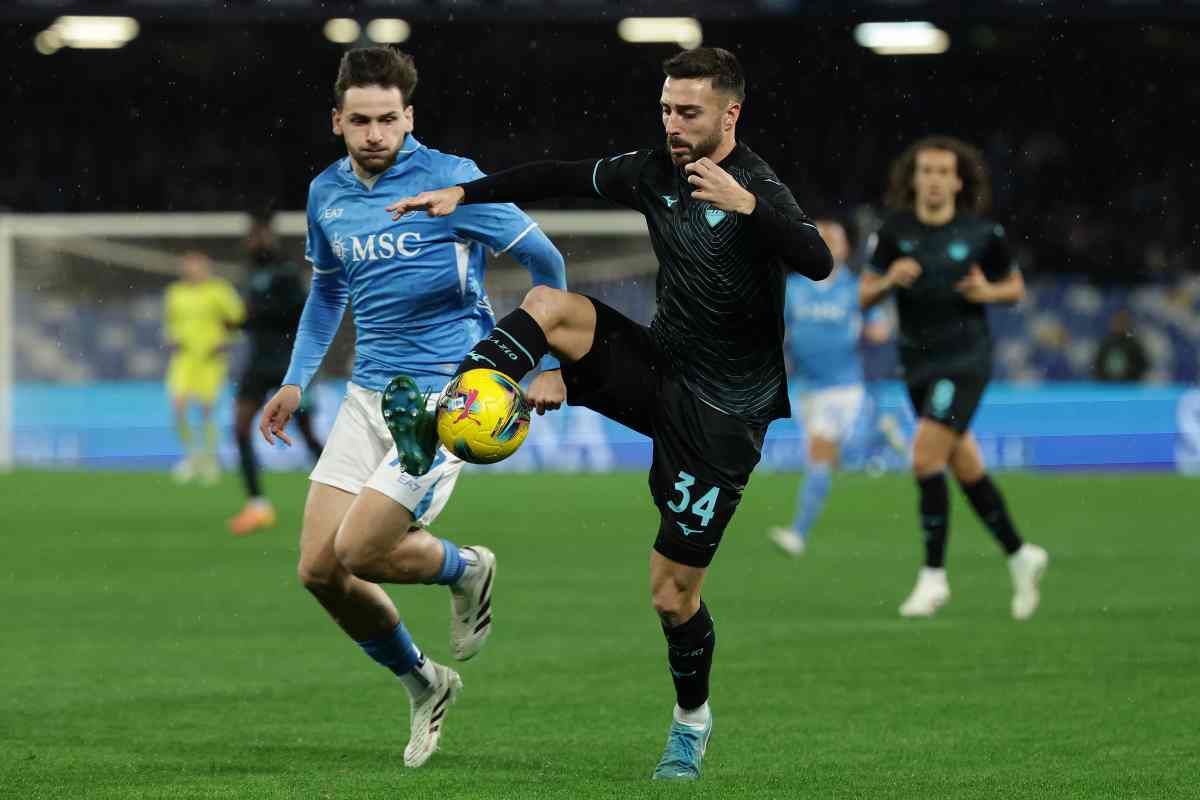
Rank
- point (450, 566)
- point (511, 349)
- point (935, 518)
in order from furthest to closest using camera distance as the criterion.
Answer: point (935, 518)
point (450, 566)
point (511, 349)

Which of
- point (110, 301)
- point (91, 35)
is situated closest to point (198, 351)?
point (110, 301)

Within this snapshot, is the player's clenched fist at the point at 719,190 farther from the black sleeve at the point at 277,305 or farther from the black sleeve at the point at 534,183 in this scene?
the black sleeve at the point at 277,305

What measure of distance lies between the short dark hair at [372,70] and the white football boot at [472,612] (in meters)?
1.54

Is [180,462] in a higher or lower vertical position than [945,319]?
lower

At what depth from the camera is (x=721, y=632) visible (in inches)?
356

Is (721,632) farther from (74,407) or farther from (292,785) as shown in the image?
(74,407)

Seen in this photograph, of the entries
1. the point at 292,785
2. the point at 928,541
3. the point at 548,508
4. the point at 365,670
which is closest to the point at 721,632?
the point at 928,541

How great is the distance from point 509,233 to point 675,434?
1000 mm

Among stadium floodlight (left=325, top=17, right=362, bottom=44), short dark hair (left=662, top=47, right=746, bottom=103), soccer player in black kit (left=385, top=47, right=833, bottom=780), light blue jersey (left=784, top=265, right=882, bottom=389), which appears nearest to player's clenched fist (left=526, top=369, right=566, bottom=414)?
soccer player in black kit (left=385, top=47, right=833, bottom=780)

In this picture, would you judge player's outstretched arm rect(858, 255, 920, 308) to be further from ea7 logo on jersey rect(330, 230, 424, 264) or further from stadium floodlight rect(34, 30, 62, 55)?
stadium floodlight rect(34, 30, 62, 55)

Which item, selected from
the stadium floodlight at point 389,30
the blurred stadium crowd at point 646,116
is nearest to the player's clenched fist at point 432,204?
the stadium floodlight at point 389,30

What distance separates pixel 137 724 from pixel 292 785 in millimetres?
1347

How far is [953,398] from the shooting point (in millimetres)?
9453

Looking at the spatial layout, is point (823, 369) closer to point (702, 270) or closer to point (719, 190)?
point (702, 270)
